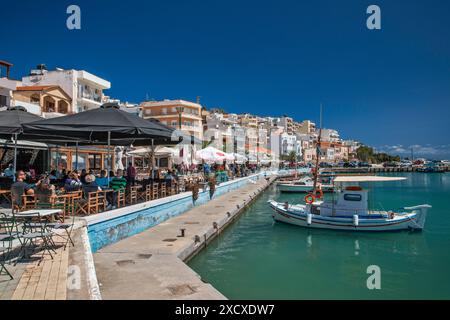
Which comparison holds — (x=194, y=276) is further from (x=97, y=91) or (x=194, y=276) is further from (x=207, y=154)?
(x=97, y=91)

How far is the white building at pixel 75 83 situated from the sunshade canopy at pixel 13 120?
2879 cm

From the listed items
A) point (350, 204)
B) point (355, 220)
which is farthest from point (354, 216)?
point (350, 204)

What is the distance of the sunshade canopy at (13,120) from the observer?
1137 centimetres

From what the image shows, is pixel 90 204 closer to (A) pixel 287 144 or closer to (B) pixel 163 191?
(B) pixel 163 191

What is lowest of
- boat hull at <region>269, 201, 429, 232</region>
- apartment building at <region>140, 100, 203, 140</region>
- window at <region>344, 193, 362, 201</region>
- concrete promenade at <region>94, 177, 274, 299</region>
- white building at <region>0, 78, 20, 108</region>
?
boat hull at <region>269, 201, 429, 232</region>

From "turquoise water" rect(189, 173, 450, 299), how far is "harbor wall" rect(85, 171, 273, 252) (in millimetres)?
2479

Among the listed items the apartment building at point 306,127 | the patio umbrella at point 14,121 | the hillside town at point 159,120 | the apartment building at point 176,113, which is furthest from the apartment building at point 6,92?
the apartment building at point 306,127

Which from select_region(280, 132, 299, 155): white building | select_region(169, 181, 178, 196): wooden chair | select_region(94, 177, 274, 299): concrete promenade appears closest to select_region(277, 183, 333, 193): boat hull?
select_region(169, 181, 178, 196): wooden chair

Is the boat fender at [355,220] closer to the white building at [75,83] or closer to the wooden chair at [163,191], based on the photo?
the wooden chair at [163,191]

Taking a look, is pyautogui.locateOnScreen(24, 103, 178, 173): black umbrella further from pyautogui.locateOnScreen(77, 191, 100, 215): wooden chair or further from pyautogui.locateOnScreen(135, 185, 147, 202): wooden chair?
pyautogui.locateOnScreen(135, 185, 147, 202): wooden chair

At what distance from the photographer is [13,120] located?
12156mm

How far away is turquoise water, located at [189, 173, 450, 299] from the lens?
10.2 meters
